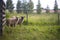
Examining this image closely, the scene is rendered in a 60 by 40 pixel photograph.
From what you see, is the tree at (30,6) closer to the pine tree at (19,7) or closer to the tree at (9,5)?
the pine tree at (19,7)

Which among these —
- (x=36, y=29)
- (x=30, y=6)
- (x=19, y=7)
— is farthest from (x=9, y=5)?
(x=36, y=29)

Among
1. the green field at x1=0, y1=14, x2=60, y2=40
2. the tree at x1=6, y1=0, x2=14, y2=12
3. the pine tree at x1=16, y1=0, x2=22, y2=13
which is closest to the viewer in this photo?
the green field at x1=0, y1=14, x2=60, y2=40

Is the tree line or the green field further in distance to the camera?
the tree line

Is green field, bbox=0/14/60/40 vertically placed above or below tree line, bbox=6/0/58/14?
below

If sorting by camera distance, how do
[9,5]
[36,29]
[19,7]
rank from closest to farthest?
1. [36,29]
2. [9,5]
3. [19,7]

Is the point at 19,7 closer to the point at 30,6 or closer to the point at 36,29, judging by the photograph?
the point at 30,6

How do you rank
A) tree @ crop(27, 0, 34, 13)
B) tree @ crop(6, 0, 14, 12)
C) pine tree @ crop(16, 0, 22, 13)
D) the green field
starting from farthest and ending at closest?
tree @ crop(27, 0, 34, 13) → pine tree @ crop(16, 0, 22, 13) → tree @ crop(6, 0, 14, 12) → the green field

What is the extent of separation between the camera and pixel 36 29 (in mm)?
9812

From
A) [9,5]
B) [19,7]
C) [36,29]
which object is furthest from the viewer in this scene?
[19,7]

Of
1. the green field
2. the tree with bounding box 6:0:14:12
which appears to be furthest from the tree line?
the green field

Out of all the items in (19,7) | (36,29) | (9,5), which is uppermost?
(9,5)

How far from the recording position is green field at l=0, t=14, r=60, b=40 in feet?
28.6

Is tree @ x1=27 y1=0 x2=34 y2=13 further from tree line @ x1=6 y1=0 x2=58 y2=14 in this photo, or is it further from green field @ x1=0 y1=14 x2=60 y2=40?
green field @ x1=0 y1=14 x2=60 y2=40

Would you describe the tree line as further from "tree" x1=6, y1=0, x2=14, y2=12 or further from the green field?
the green field
